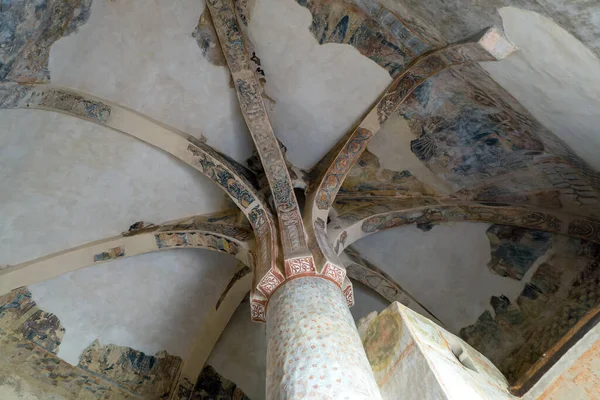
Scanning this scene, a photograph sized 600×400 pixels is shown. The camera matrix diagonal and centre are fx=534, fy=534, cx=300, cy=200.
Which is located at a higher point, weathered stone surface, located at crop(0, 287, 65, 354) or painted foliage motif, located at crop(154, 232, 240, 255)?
painted foliage motif, located at crop(154, 232, 240, 255)

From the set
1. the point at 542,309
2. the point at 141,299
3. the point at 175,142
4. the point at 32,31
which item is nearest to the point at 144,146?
the point at 175,142

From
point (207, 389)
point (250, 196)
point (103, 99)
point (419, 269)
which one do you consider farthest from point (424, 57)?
point (207, 389)

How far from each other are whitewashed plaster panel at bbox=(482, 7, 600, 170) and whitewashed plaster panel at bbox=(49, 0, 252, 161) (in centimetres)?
333

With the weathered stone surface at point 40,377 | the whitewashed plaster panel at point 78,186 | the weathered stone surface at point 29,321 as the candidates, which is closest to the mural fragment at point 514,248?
the whitewashed plaster panel at point 78,186

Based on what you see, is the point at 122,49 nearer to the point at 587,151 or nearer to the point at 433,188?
the point at 433,188

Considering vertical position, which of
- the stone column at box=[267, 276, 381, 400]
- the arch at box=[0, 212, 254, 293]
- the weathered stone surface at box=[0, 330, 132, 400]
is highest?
the stone column at box=[267, 276, 381, 400]

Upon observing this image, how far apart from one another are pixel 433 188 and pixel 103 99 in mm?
4484

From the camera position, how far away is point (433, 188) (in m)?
7.43

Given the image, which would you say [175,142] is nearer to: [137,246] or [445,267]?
[137,246]

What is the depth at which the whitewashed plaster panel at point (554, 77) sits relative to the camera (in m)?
4.13

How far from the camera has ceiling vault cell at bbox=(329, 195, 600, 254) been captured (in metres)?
6.96

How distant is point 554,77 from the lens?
182 inches

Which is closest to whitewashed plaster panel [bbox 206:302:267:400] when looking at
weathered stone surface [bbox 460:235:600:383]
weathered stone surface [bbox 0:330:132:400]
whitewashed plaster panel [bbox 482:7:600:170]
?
weathered stone surface [bbox 0:330:132:400]

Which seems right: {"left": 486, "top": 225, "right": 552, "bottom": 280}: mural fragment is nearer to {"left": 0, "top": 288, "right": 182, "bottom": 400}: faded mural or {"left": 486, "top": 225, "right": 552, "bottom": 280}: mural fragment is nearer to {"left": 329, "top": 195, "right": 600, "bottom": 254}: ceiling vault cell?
{"left": 329, "top": 195, "right": 600, "bottom": 254}: ceiling vault cell
